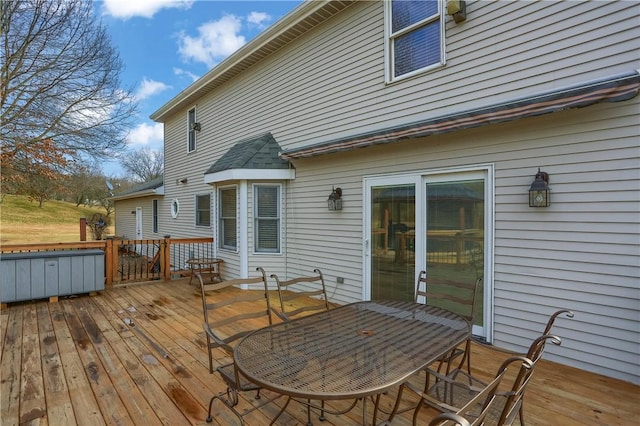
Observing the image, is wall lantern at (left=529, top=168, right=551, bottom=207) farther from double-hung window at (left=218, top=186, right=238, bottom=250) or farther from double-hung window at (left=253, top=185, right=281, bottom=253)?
double-hung window at (left=218, top=186, right=238, bottom=250)

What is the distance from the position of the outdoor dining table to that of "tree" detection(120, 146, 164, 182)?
32.7 meters

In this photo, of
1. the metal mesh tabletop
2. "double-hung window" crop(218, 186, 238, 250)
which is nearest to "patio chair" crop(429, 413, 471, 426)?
the metal mesh tabletop

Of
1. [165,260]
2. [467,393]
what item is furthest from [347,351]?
[165,260]

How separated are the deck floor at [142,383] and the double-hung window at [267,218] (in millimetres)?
2454

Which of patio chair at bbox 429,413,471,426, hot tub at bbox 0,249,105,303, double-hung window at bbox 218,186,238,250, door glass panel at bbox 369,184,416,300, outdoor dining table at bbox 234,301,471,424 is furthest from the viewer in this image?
double-hung window at bbox 218,186,238,250

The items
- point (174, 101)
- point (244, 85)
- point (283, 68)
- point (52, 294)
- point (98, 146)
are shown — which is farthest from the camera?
point (98, 146)

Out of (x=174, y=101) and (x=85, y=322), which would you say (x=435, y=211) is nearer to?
(x=85, y=322)

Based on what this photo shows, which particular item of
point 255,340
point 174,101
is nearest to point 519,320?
point 255,340

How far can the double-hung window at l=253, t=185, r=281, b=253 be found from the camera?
275 inches

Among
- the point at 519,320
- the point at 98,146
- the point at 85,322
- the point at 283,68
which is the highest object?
the point at 283,68

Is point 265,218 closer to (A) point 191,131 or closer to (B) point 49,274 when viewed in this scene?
(B) point 49,274

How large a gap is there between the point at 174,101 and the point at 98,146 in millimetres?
3354

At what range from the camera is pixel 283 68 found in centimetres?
704

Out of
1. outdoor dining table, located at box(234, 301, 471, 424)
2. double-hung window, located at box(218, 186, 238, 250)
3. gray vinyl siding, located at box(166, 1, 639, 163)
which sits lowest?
outdoor dining table, located at box(234, 301, 471, 424)
